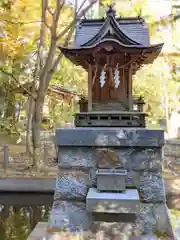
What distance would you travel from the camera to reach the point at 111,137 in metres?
5.26

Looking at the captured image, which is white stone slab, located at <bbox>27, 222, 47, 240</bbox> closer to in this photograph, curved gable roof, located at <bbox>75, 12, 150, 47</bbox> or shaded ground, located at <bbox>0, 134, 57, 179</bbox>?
curved gable roof, located at <bbox>75, 12, 150, 47</bbox>

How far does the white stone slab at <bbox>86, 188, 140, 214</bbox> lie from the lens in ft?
15.7

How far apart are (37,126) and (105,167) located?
545 centimetres

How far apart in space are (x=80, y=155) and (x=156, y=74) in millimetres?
13203

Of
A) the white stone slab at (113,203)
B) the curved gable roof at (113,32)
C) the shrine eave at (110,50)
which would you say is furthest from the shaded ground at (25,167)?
the curved gable roof at (113,32)

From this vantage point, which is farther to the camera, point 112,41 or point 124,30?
point 124,30

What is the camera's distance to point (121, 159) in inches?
209

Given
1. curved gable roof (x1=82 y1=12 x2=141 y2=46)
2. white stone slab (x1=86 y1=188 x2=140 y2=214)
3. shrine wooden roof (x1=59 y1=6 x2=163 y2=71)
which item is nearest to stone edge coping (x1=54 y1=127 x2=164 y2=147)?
white stone slab (x1=86 y1=188 x2=140 y2=214)

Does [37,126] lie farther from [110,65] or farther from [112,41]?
[112,41]

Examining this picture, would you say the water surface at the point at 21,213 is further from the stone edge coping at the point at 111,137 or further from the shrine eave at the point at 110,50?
the shrine eave at the point at 110,50

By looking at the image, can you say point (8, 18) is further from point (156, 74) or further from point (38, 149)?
point (156, 74)

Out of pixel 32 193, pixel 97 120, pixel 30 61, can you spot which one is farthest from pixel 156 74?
pixel 97 120

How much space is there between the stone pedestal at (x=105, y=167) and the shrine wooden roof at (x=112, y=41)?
1343 mm

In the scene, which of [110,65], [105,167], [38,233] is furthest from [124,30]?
[38,233]
